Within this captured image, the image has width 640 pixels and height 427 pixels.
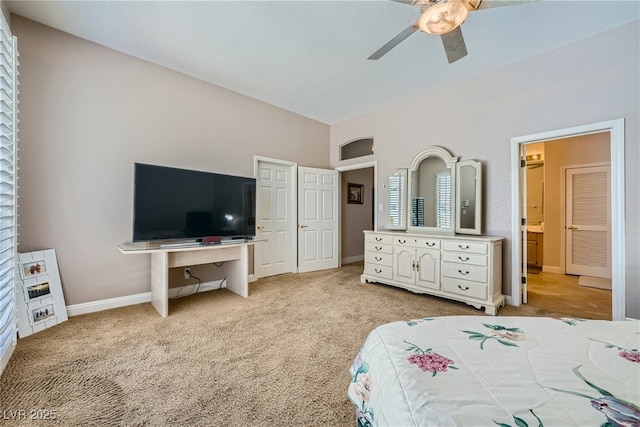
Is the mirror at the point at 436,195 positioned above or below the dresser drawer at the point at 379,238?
above

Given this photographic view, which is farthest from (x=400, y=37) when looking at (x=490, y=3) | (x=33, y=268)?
(x=33, y=268)

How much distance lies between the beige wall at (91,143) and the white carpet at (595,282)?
6.07 meters

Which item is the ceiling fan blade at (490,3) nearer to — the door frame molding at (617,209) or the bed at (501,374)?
the door frame molding at (617,209)

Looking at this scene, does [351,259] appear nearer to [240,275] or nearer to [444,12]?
[240,275]

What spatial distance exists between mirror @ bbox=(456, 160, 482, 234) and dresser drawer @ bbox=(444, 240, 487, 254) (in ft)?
1.32

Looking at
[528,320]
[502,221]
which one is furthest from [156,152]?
[502,221]

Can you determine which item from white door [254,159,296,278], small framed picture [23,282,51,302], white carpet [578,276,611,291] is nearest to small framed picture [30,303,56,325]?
→ small framed picture [23,282,51,302]

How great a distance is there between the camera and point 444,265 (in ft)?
10.5

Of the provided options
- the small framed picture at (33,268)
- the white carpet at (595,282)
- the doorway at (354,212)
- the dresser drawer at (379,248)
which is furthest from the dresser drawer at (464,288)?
the small framed picture at (33,268)

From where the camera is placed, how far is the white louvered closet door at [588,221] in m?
4.25

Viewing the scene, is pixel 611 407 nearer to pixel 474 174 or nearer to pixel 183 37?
pixel 474 174

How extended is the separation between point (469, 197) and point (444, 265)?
0.98 m

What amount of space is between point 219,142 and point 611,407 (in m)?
4.09

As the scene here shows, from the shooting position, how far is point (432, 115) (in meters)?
3.83
